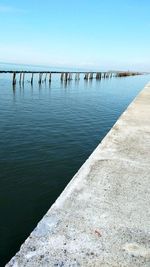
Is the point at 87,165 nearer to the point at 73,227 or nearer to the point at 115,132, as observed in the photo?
the point at 73,227

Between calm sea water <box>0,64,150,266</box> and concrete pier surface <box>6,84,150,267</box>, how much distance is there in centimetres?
260

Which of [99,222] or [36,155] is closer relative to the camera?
[99,222]

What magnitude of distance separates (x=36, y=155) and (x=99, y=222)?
9.69 meters

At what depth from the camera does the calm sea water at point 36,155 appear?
30.8ft

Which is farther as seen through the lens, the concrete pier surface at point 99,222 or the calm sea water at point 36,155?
the calm sea water at point 36,155

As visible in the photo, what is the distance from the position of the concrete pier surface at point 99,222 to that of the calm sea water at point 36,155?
2.60 metres

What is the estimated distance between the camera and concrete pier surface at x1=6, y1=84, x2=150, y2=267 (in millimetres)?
4652

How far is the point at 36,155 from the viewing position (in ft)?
49.3

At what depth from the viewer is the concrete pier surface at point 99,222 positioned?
4.65m

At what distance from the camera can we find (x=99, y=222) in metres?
5.63

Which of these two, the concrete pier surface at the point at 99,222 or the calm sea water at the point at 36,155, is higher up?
the concrete pier surface at the point at 99,222

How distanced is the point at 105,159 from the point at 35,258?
4.91 m

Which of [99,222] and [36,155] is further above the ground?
[99,222]

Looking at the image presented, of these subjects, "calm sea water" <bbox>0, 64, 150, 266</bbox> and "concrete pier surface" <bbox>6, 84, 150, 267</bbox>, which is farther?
"calm sea water" <bbox>0, 64, 150, 266</bbox>
